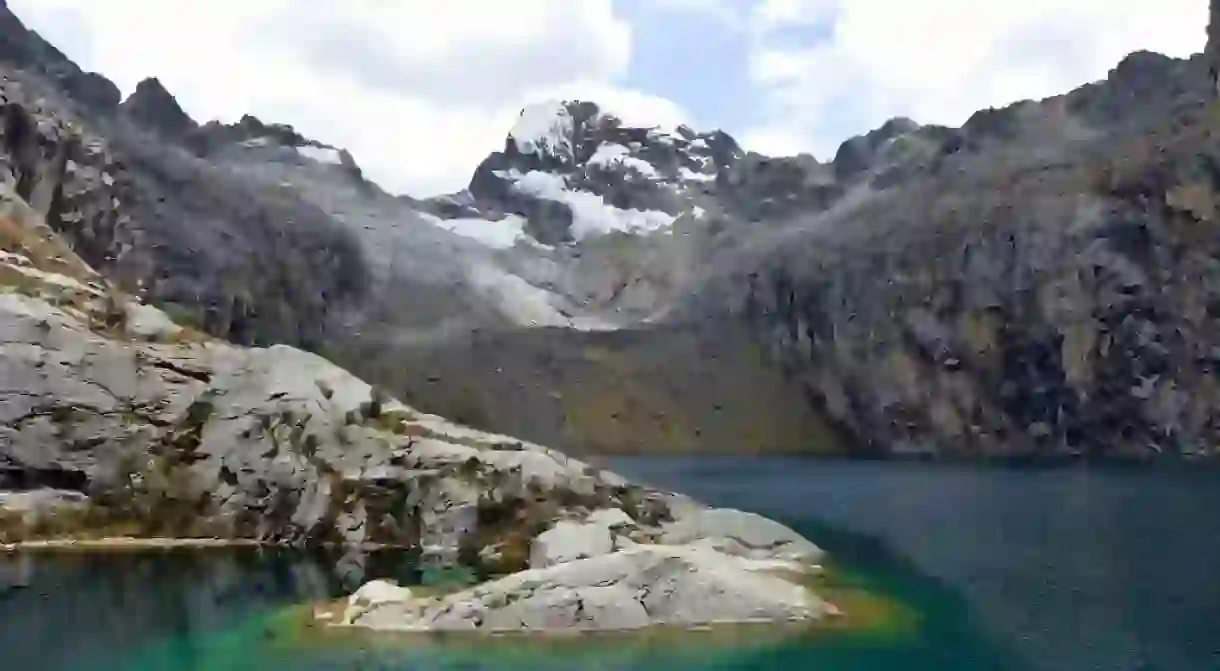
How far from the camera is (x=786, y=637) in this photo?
50.3 metres

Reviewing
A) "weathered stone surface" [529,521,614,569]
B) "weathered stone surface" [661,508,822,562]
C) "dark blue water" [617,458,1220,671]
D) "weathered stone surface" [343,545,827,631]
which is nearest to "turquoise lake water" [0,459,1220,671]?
"dark blue water" [617,458,1220,671]

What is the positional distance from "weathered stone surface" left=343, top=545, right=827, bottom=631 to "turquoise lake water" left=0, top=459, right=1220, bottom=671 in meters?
2.83

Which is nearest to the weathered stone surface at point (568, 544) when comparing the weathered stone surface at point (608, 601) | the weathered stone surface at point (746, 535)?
the weathered stone surface at point (746, 535)

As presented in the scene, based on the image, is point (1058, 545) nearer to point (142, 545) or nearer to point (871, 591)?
point (871, 591)

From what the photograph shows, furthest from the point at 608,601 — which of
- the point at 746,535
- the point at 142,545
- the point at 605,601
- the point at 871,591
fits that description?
the point at 142,545

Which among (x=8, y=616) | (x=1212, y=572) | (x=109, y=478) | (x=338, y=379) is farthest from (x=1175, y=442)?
(x=8, y=616)

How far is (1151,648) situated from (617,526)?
32241 mm

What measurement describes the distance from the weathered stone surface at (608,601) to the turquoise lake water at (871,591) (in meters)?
2.83

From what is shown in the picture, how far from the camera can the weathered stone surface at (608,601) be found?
172 feet

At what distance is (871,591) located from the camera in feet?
202

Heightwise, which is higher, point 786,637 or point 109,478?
point 109,478

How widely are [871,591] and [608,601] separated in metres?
16.8

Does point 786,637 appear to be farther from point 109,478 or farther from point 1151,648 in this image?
point 109,478

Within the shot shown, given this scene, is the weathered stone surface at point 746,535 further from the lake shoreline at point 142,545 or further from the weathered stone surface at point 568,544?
the lake shoreline at point 142,545
